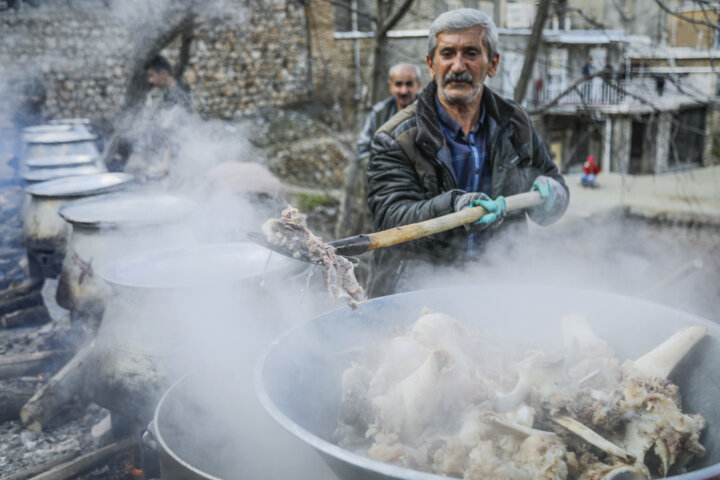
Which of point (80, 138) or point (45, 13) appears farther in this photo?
point (45, 13)

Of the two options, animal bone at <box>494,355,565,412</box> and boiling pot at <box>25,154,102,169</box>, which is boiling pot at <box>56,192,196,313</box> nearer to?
animal bone at <box>494,355,565,412</box>

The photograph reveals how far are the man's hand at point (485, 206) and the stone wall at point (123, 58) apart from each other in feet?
45.3

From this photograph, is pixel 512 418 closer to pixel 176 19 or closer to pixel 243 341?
pixel 243 341

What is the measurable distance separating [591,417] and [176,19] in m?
7.69

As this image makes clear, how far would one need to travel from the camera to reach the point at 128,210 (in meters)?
4.11

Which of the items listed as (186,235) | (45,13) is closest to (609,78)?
(186,235)

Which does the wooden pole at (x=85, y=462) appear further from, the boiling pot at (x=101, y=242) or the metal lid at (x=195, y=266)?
the boiling pot at (x=101, y=242)

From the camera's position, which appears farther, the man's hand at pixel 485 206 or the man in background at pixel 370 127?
the man in background at pixel 370 127

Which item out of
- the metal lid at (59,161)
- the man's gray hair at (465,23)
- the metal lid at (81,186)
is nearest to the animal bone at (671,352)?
A: the man's gray hair at (465,23)

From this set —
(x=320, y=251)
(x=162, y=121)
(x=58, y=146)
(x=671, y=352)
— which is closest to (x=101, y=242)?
(x=320, y=251)

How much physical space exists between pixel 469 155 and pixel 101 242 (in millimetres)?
2465

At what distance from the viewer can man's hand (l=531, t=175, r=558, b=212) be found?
300 centimetres

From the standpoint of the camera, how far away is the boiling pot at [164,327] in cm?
265

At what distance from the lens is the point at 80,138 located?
303 inches
